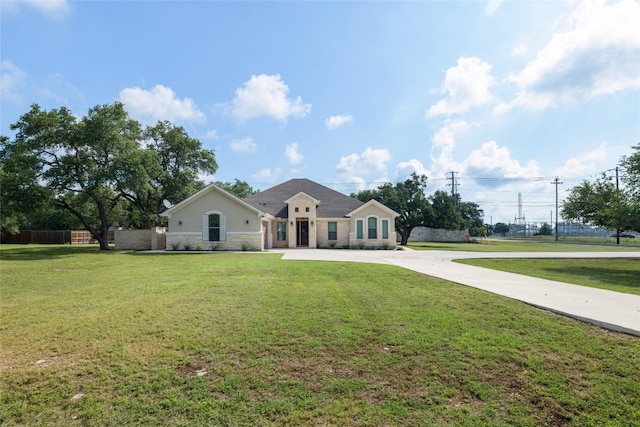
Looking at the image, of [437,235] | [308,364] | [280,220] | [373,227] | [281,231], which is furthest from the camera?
[437,235]

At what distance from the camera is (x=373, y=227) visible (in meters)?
27.7

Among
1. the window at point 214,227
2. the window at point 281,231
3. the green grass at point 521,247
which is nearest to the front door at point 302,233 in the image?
the window at point 281,231

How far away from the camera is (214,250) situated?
23562 mm

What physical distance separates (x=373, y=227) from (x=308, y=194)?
694cm

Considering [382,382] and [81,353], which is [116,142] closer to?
[81,353]

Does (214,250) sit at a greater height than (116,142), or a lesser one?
lesser

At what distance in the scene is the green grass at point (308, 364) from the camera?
123 inches

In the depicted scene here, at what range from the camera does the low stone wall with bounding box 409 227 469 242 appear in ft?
161

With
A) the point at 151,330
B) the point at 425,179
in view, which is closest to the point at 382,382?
the point at 151,330

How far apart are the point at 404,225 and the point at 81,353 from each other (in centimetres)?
3238

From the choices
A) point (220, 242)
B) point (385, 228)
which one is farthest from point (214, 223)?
point (385, 228)

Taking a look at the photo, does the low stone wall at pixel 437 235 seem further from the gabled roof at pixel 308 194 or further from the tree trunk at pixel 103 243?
the tree trunk at pixel 103 243

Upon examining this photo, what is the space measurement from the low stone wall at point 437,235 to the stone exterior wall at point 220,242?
32257 mm

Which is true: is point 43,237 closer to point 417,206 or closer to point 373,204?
point 373,204
